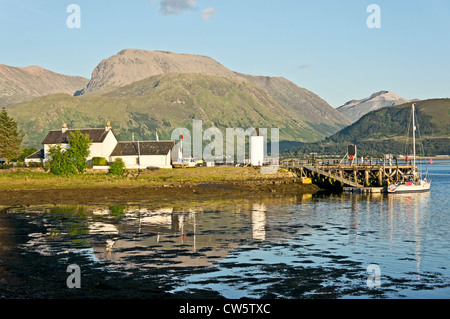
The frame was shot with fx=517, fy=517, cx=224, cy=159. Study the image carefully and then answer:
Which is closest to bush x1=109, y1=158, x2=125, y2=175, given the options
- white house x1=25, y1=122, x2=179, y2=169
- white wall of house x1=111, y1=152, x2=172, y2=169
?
white house x1=25, y1=122, x2=179, y2=169

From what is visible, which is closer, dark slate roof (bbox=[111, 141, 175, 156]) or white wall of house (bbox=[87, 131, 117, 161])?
dark slate roof (bbox=[111, 141, 175, 156])

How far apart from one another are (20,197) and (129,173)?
27.9 metres

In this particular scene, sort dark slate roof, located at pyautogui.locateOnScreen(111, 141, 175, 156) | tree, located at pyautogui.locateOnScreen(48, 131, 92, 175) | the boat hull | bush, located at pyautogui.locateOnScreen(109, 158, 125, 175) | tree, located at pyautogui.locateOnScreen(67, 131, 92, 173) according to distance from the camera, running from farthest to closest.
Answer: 1. dark slate roof, located at pyautogui.locateOnScreen(111, 141, 175, 156)
2. tree, located at pyautogui.locateOnScreen(67, 131, 92, 173)
3. bush, located at pyautogui.locateOnScreen(109, 158, 125, 175)
4. tree, located at pyautogui.locateOnScreen(48, 131, 92, 175)
5. the boat hull

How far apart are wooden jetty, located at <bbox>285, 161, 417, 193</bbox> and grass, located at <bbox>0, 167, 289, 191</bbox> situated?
16.8 ft

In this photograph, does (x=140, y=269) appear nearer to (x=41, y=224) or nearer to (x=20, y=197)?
(x=41, y=224)

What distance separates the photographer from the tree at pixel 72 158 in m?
94.2

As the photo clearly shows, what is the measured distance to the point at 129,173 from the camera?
95.9 meters

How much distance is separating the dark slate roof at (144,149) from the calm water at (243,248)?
4713 centimetres

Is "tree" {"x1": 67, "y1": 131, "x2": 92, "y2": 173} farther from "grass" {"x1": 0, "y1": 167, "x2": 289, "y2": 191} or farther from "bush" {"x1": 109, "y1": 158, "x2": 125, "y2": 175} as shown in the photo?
"bush" {"x1": 109, "y1": 158, "x2": 125, "y2": 175}

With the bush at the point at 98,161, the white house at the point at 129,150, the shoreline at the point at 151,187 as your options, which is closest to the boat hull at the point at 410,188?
the shoreline at the point at 151,187

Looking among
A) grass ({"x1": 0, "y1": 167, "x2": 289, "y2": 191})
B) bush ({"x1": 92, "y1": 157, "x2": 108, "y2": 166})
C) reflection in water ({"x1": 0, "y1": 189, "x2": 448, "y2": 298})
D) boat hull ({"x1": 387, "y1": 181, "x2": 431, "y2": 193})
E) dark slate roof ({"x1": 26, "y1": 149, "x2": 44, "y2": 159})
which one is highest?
dark slate roof ({"x1": 26, "y1": 149, "x2": 44, "y2": 159})

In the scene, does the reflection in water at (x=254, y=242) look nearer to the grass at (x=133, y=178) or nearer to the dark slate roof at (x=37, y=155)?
the grass at (x=133, y=178)

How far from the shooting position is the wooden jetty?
9444cm

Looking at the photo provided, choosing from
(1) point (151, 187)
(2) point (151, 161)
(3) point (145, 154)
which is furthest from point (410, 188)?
(3) point (145, 154)
